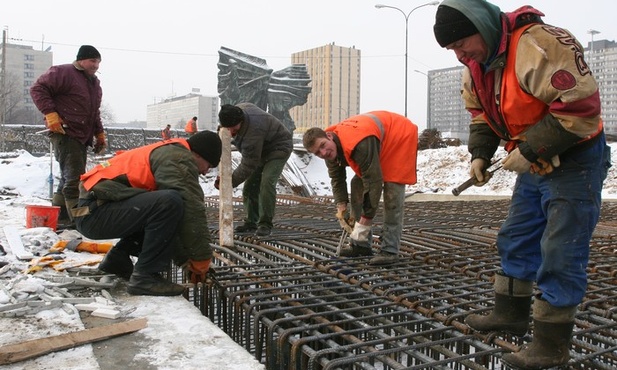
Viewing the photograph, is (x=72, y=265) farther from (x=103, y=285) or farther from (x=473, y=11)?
(x=473, y=11)

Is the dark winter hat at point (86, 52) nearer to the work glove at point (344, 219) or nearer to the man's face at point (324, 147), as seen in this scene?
the man's face at point (324, 147)

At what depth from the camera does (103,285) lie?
9.91ft

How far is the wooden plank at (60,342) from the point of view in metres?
2.02

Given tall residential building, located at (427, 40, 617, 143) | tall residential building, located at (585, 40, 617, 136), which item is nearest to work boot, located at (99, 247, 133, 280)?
tall residential building, located at (427, 40, 617, 143)

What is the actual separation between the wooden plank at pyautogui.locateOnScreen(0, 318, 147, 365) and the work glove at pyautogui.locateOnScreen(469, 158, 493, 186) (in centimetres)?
158

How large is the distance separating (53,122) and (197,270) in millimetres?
2528

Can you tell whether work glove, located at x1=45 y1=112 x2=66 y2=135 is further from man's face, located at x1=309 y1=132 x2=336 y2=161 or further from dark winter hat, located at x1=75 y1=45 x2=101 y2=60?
man's face, located at x1=309 y1=132 x2=336 y2=161

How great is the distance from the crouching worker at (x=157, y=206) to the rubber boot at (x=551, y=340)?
163cm

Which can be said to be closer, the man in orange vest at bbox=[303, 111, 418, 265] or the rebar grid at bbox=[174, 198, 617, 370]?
the rebar grid at bbox=[174, 198, 617, 370]

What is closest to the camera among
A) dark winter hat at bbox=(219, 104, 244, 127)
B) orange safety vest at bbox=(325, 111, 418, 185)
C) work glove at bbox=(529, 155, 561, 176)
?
work glove at bbox=(529, 155, 561, 176)

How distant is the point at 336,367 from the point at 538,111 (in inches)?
46.9

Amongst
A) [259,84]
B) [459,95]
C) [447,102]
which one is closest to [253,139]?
[259,84]

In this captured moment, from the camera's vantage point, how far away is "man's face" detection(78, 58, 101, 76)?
500 cm

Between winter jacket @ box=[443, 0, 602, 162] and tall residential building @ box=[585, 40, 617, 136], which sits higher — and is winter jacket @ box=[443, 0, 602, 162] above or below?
below
